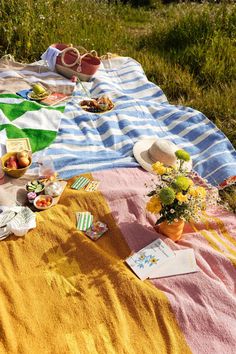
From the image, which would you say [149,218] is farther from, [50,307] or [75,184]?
[50,307]

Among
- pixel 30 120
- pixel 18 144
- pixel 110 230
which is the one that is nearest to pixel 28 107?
pixel 30 120

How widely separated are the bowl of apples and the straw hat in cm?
93

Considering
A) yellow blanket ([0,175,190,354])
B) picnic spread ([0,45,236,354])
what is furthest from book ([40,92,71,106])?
yellow blanket ([0,175,190,354])

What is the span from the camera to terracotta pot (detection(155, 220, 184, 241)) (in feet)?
8.41

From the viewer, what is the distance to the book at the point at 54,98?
3.96 m

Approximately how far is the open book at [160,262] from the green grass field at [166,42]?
6.02ft

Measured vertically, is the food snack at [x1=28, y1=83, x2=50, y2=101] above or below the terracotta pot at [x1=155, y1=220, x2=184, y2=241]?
above

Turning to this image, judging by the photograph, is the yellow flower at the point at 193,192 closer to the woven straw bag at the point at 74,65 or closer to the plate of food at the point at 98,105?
the plate of food at the point at 98,105

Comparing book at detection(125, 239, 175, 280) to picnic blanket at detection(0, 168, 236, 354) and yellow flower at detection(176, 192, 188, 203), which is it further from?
yellow flower at detection(176, 192, 188, 203)

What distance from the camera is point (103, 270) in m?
2.40

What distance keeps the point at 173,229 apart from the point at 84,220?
0.63 meters

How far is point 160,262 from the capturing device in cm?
244

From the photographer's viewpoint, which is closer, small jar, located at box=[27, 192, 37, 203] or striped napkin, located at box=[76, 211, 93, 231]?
striped napkin, located at box=[76, 211, 93, 231]

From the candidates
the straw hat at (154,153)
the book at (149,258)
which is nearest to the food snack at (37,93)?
the straw hat at (154,153)
